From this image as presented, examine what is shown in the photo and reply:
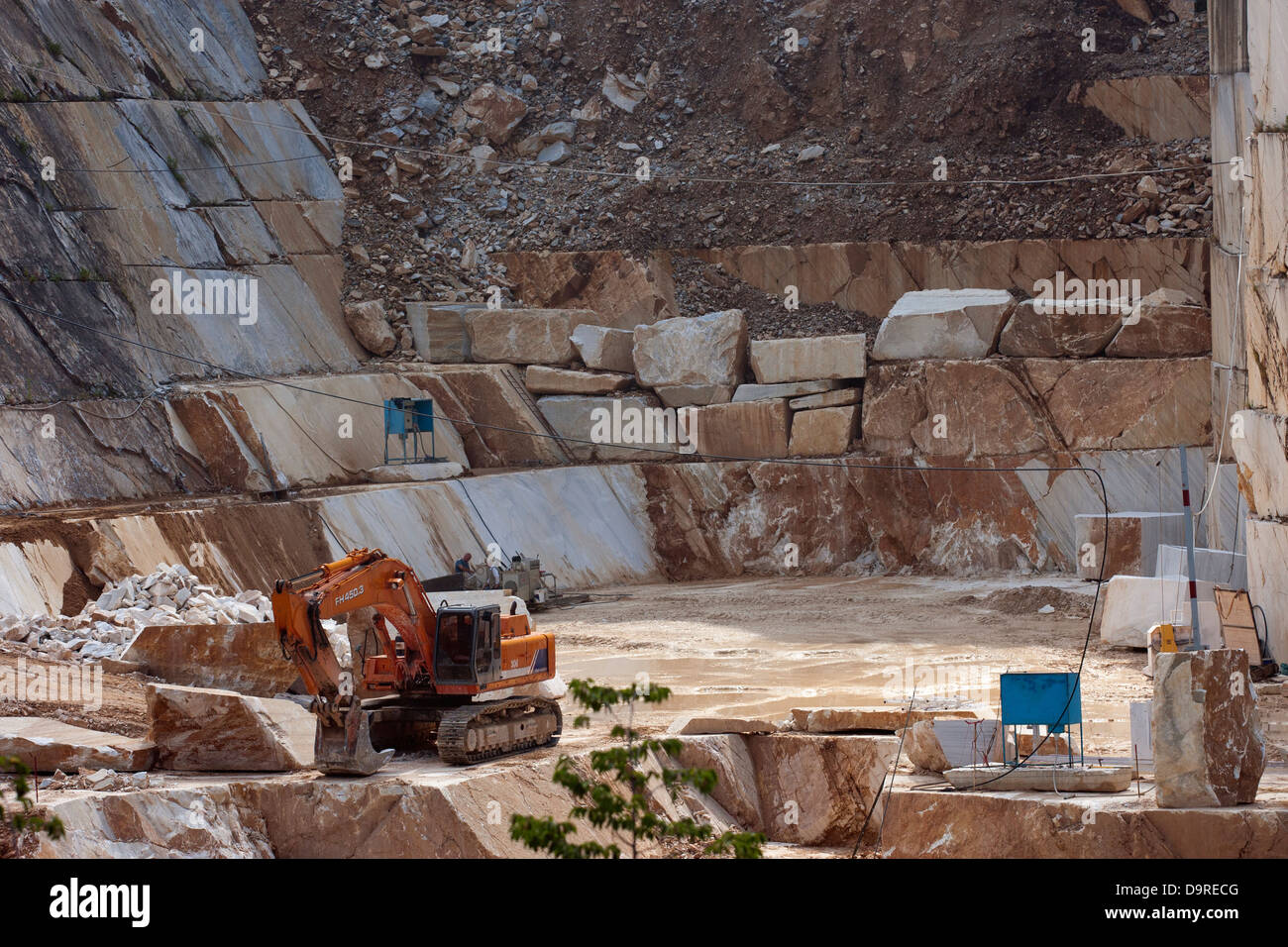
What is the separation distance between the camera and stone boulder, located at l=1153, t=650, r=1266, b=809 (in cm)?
909

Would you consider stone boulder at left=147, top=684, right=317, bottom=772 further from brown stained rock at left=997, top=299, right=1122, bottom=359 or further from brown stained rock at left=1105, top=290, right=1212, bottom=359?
brown stained rock at left=1105, top=290, right=1212, bottom=359

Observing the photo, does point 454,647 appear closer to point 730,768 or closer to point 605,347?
point 730,768

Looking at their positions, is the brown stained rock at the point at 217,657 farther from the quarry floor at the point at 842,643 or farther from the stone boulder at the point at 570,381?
the stone boulder at the point at 570,381

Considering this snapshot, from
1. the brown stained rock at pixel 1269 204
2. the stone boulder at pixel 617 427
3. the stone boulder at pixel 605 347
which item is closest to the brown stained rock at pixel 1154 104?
the stone boulder at pixel 605 347

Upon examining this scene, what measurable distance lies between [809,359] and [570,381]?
14.9ft

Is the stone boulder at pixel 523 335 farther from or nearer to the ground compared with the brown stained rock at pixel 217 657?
farther from the ground

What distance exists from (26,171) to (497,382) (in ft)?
27.9

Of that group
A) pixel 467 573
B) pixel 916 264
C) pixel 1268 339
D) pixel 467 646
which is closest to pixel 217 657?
pixel 467 646

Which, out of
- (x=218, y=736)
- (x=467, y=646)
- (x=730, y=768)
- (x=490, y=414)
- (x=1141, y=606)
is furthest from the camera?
(x=490, y=414)

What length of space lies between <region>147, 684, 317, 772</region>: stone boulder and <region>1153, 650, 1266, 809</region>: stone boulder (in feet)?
21.1

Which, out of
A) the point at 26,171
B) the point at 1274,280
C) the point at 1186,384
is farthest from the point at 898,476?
the point at 26,171

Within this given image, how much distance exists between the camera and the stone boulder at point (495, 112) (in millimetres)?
32094

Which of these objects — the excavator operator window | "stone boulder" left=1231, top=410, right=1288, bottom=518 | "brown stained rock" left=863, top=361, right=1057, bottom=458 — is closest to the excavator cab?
the excavator operator window

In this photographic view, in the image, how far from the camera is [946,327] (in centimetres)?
2433
